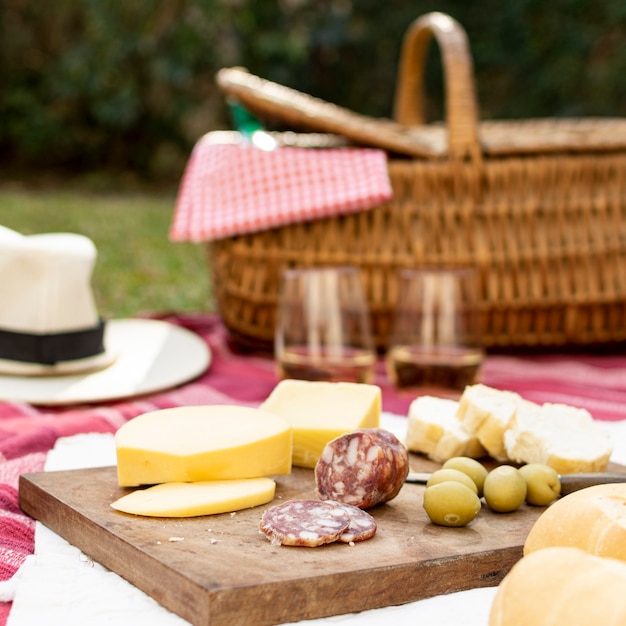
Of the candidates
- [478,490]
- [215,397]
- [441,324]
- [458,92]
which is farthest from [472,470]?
[458,92]

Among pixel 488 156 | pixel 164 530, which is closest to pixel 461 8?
pixel 488 156

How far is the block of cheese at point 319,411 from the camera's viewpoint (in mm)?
891

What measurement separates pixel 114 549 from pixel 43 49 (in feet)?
20.5

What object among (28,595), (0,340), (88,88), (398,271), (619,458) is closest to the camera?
(28,595)

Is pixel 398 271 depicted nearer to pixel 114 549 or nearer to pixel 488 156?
pixel 488 156

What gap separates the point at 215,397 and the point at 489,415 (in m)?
0.48

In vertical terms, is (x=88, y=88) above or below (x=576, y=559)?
above

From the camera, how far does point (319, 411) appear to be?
0.92 meters

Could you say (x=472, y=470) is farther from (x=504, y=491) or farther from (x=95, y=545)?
(x=95, y=545)

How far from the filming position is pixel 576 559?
514 mm

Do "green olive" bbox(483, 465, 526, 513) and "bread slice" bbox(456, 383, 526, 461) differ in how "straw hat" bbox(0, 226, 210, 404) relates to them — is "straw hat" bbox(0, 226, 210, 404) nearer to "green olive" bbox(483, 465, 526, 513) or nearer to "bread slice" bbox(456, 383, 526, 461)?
"bread slice" bbox(456, 383, 526, 461)

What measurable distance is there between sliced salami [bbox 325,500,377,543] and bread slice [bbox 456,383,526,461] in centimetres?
24

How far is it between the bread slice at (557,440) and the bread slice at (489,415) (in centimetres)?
1

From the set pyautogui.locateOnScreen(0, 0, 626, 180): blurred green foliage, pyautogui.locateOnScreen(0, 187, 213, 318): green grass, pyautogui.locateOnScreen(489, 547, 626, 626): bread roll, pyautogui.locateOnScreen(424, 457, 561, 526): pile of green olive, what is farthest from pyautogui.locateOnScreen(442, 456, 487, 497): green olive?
pyautogui.locateOnScreen(0, 0, 626, 180): blurred green foliage
